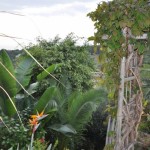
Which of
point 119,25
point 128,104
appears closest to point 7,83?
Answer: point 128,104

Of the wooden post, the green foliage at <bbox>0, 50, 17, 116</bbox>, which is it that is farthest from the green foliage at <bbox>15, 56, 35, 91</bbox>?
the wooden post

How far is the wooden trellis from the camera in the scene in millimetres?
3744

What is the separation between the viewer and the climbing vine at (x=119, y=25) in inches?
135

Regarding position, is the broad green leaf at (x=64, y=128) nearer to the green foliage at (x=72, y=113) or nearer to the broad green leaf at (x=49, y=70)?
the green foliage at (x=72, y=113)

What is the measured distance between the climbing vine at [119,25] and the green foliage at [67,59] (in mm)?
3516

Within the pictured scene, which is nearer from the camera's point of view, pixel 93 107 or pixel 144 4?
pixel 144 4

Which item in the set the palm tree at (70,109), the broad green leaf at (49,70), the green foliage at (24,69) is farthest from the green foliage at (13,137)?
the broad green leaf at (49,70)

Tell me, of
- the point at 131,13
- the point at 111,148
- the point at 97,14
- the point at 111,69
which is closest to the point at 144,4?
the point at 131,13

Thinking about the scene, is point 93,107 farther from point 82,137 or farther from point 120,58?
point 120,58

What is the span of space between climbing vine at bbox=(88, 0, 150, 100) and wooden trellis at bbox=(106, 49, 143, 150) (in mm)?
91

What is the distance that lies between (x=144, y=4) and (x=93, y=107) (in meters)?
3.09

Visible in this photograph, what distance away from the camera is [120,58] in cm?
371

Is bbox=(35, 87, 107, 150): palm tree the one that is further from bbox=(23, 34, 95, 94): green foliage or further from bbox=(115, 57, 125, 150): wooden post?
bbox=(115, 57, 125, 150): wooden post

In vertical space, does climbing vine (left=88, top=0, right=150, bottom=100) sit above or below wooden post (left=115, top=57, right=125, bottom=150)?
above
